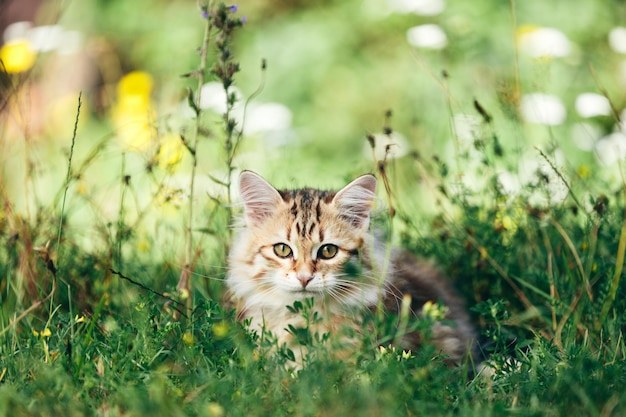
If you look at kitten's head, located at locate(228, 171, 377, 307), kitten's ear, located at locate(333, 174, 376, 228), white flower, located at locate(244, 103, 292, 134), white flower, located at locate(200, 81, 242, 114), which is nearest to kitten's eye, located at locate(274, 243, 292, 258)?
kitten's head, located at locate(228, 171, 377, 307)

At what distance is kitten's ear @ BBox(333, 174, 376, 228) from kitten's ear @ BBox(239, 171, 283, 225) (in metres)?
0.25

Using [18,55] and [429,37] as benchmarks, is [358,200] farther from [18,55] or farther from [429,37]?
[18,55]

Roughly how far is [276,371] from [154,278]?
1279 mm

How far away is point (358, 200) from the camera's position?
293 centimetres

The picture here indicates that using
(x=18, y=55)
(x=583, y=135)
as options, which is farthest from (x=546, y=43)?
(x=18, y=55)

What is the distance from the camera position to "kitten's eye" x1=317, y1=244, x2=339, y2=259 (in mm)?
2859

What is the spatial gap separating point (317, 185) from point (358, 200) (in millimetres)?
1436

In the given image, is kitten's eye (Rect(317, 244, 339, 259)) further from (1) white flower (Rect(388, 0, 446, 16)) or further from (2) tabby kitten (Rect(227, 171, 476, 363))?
(1) white flower (Rect(388, 0, 446, 16))

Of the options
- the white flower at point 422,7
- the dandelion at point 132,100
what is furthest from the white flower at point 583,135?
the dandelion at point 132,100

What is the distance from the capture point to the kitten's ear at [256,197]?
297 cm

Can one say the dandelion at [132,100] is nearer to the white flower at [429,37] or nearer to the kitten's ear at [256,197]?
the white flower at [429,37]

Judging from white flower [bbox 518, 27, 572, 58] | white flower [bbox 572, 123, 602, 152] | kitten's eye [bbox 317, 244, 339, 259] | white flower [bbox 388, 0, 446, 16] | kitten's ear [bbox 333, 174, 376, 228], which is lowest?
kitten's eye [bbox 317, 244, 339, 259]

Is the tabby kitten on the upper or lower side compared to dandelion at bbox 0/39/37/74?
lower

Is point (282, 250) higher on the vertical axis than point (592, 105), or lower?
lower
